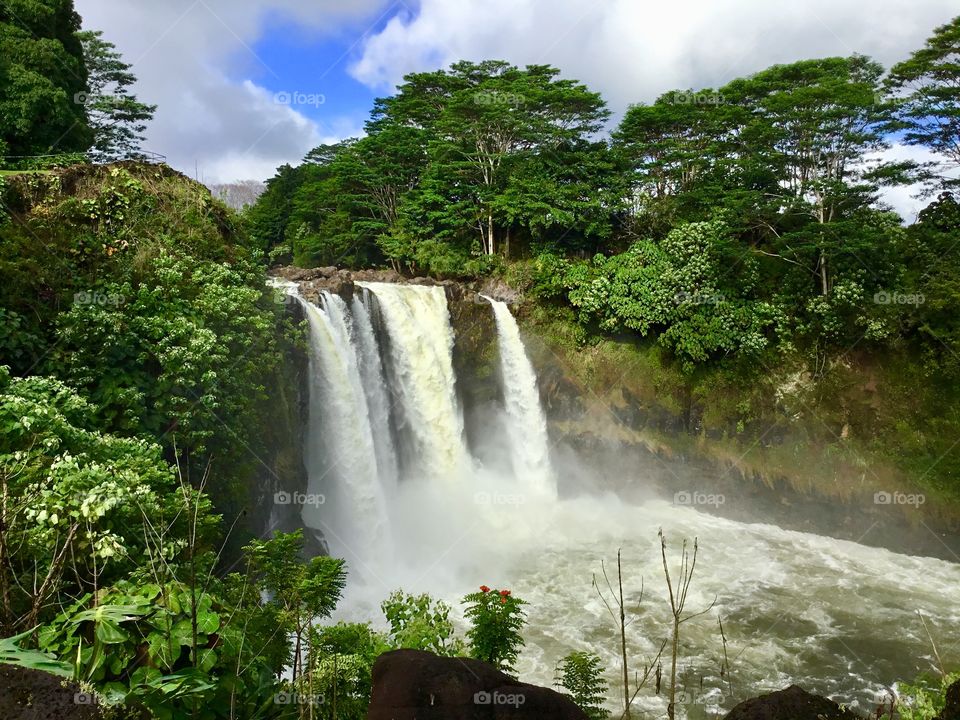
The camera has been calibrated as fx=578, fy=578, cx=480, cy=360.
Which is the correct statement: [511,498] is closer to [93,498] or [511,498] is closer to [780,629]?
[780,629]

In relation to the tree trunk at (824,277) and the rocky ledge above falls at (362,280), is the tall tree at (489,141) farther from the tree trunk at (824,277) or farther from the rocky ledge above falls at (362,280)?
the tree trunk at (824,277)

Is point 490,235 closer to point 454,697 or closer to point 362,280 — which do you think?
point 362,280

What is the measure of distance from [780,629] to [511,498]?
24.6 ft

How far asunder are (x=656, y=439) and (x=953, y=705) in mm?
14757

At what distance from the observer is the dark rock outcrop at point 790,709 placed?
2850mm

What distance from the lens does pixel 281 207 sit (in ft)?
114

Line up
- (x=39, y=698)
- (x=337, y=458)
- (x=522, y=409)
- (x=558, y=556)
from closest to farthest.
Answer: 1. (x=39, y=698)
2. (x=337, y=458)
3. (x=558, y=556)
4. (x=522, y=409)

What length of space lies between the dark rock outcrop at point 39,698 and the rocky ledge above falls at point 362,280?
11537 millimetres

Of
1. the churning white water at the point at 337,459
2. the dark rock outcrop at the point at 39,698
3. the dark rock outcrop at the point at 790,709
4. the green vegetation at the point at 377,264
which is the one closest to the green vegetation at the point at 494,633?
the green vegetation at the point at 377,264

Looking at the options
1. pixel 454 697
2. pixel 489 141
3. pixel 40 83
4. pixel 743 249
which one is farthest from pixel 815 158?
pixel 40 83

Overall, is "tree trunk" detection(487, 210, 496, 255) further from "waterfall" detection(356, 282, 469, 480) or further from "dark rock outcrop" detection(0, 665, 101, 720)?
"dark rock outcrop" detection(0, 665, 101, 720)

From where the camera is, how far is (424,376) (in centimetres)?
1555

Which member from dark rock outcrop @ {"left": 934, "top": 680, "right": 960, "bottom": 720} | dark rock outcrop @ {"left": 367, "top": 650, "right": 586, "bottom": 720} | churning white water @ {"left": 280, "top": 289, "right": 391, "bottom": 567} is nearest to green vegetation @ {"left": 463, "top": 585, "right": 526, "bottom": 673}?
dark rock outcrop @ {"left": 367, "top": 650, "right": 586, "bottom": 720}

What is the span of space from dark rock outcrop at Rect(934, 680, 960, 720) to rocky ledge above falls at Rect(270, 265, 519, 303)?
12.4 m
